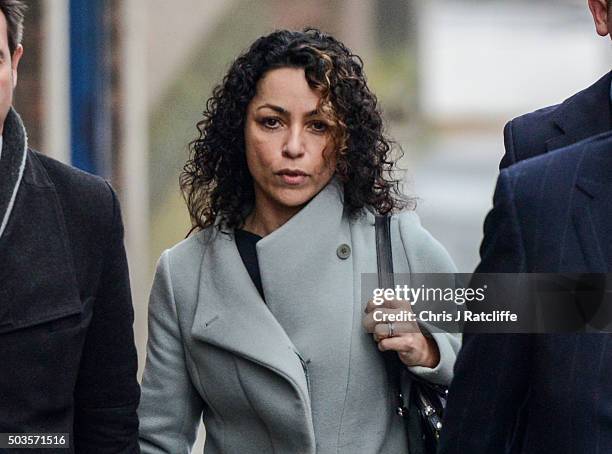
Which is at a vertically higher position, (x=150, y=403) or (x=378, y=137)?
(x=378, y=137)

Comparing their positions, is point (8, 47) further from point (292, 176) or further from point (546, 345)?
point (546, 345)

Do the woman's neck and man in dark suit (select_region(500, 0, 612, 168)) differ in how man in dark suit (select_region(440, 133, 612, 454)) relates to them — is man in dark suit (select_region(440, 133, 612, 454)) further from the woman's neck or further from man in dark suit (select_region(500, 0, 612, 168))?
the woman's neck

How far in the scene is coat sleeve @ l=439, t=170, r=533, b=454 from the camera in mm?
3271

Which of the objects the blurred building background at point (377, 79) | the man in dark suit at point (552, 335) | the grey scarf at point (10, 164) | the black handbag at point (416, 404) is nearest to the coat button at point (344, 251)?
the black handbag at point (416, 404)

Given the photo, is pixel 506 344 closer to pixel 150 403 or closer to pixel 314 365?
pixel 314 365

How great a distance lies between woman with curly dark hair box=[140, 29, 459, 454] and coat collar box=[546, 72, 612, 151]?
1.39ft

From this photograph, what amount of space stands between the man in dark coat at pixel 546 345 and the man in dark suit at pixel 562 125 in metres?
0.91

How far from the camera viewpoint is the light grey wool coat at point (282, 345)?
420 cm

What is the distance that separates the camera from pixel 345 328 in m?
4.23

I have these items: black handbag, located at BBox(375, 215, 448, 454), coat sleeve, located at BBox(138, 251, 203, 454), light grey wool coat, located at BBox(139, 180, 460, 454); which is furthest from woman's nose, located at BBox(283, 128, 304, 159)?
coat sleeve, located at BBox(138, 251, 203, 454)

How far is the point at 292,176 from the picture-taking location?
14.0ft

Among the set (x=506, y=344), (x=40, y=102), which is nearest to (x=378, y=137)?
(x=506, y=344)

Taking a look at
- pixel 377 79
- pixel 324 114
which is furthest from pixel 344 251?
pixel 377 79

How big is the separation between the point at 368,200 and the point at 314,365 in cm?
44
